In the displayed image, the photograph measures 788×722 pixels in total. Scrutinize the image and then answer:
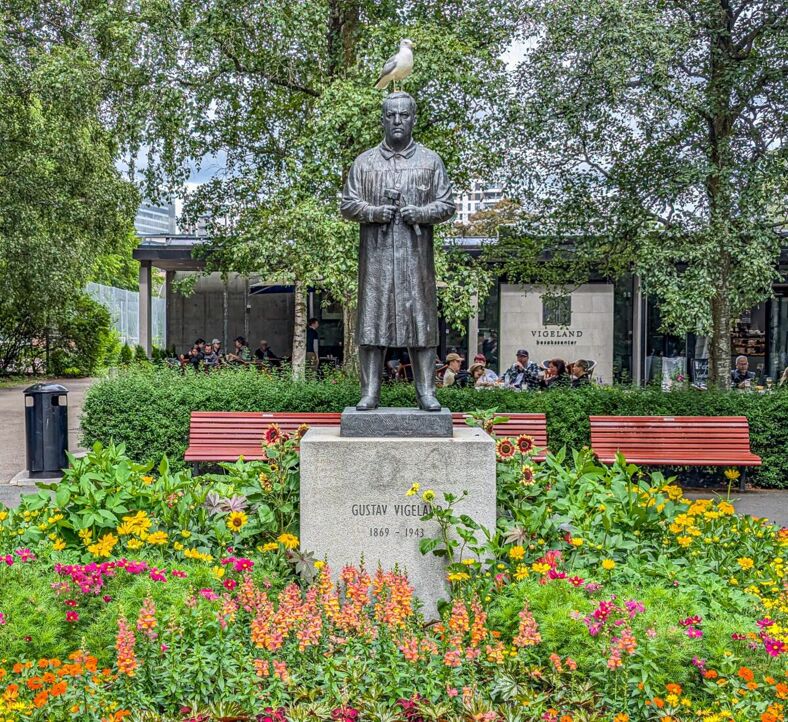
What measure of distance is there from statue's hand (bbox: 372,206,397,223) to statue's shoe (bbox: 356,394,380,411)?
1136mm

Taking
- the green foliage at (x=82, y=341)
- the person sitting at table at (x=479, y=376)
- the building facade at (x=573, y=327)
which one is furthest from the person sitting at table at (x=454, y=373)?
the green foliage at (x=82, y=341)

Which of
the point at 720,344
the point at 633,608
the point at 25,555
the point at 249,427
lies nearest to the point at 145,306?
the point at 249,427

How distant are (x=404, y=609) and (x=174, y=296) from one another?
70.1 feet

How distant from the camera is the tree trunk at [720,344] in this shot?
10.3 m

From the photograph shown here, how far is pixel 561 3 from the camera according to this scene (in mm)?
8961

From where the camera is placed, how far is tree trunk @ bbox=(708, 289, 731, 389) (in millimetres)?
10336

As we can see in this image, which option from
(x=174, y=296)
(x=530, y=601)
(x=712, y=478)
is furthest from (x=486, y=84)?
(x=174, y=296)

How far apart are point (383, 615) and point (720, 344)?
329 inches

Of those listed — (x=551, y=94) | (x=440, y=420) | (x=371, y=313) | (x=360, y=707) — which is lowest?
(x=360, y=707)

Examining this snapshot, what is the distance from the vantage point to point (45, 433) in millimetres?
9516

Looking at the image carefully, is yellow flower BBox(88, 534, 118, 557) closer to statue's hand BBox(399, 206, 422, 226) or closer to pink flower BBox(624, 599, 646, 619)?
statue's hand BBox(399, 206, 422, 226)

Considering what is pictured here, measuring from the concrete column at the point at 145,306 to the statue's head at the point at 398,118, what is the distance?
1836cm

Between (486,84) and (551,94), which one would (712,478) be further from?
(486,84)

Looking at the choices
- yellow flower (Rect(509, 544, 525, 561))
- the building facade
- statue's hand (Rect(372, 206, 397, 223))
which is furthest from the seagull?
the building facade
